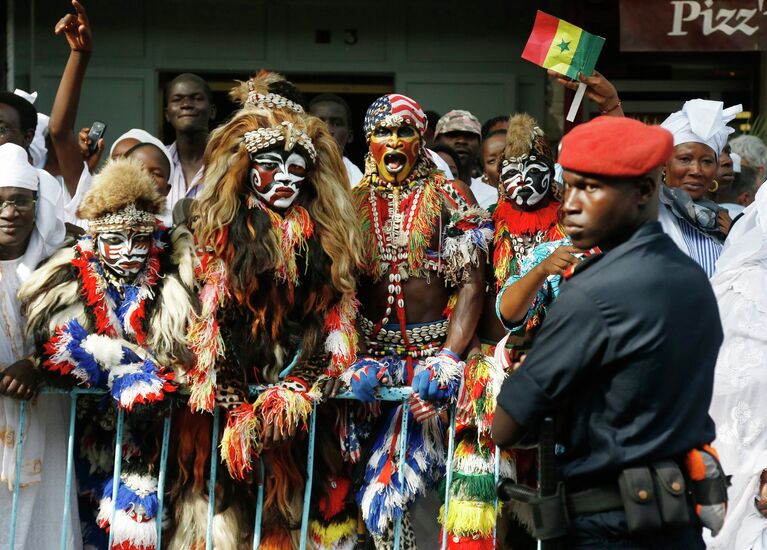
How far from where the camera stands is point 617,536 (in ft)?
9.58

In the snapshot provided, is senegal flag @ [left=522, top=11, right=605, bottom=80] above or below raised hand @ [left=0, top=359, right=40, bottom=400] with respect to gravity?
above

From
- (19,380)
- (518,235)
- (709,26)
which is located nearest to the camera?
(19,380)

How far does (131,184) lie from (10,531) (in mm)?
1508

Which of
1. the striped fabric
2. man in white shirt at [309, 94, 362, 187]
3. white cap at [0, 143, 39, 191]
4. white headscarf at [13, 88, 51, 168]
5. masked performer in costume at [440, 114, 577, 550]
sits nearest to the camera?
masked performer in costume at [440, 114, 577, 550]

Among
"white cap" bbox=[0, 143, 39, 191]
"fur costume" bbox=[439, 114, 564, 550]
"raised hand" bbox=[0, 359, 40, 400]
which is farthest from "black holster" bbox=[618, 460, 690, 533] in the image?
"white cap" bbox=[0, 143, 39, 191]

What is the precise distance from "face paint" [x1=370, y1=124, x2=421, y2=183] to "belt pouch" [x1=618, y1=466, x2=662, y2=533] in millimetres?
2270

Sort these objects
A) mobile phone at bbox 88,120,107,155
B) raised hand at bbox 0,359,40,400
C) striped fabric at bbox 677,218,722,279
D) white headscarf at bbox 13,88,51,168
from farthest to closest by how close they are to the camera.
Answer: mobile phone at bbox 88,120,107,155 < white headscarf at bbox 13,88,51,168 < striped fabric at bbox 677,218,722,279 < raised hand at bbox 0,359,40,400

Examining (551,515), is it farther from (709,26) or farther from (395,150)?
(709,26)

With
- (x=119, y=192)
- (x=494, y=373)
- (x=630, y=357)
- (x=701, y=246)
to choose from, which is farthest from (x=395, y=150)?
(x=630, y=357)

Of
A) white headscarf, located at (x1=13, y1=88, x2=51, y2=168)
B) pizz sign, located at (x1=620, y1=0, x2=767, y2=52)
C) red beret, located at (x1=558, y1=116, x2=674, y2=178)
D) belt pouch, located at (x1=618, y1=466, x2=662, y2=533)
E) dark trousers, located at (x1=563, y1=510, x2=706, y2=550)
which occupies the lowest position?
dark trousers, located at (x1=563, y1=510, x2=706, y2=550)

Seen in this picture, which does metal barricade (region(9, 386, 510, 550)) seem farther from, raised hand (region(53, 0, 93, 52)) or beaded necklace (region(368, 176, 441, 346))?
raised hand (region(53, 0, 93, 52))

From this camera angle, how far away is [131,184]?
4484 mm

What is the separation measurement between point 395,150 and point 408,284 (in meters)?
0.59

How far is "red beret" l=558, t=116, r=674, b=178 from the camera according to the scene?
2900mm
